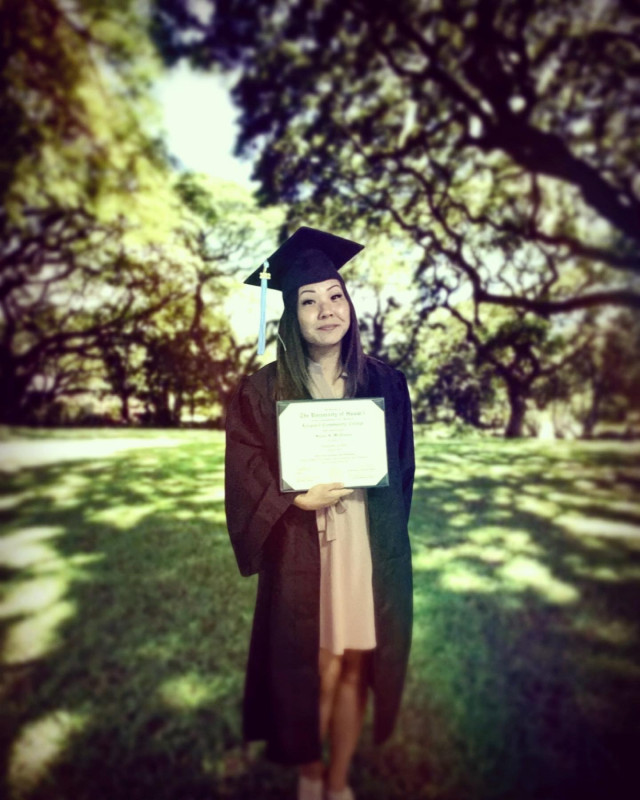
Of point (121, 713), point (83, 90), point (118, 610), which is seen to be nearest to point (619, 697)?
point (121, 713)

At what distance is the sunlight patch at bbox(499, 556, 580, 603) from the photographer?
1975mm

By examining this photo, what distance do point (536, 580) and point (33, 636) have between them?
9.26 ft

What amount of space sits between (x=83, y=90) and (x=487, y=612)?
3.61 metres

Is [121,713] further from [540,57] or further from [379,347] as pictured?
[540,57]

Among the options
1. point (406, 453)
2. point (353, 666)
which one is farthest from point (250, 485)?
point (353, 666)

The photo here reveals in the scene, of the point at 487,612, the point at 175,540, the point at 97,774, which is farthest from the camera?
the point at 175,540

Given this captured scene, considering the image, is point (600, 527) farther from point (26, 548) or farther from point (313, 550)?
point (26, 548)

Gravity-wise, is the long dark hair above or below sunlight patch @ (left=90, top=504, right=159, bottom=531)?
above

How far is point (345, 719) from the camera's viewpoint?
58.5 inches

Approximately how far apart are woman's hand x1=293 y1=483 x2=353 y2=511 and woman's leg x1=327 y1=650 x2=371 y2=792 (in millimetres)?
761

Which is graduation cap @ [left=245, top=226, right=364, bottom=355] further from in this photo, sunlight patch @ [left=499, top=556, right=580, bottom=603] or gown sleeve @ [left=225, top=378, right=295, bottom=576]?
sunlight patch @ [left=499, top=556, right=580, bottom=603]

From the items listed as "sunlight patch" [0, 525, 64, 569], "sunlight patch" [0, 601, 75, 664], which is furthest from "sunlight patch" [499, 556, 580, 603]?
"sunlight patch" [0, 525, 64, 569]

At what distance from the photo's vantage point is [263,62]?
5.98 feet

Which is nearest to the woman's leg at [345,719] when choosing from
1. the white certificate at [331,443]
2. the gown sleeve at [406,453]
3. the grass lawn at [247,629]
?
the grass lawn at [247,629]
